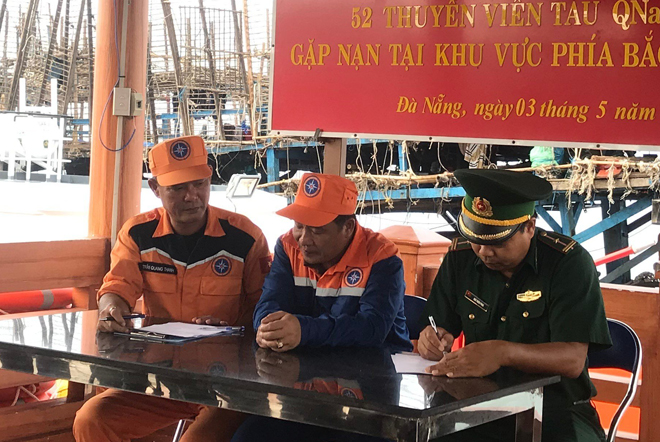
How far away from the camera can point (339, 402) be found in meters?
1.46

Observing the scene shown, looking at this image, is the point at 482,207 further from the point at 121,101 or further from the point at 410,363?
the point at 121,101

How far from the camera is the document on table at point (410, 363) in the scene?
5.84 ft

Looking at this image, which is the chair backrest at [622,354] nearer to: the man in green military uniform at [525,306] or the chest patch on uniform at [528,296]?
the man in green military uniform at [525,306]

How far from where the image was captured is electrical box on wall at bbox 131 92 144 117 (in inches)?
134

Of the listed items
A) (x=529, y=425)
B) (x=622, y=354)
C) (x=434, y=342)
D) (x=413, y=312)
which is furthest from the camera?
(x=413, y=312)

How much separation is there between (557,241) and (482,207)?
28cm

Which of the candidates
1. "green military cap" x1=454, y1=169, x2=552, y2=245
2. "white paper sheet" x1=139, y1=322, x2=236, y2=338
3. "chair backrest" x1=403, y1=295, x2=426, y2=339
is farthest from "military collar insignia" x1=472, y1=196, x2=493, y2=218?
"white paper sheet" x1=139, y1=322, x2=236, y2=338

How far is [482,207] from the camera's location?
1923 millimetres

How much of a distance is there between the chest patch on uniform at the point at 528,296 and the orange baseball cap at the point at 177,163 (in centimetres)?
118

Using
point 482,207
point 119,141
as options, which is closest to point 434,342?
point 482,207

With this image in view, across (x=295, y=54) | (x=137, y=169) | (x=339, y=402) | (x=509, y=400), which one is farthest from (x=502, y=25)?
(x=137, y=169)

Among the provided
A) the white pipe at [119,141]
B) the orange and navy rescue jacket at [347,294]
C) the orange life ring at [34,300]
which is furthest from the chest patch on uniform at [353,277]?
the orange life ring at [34,300]

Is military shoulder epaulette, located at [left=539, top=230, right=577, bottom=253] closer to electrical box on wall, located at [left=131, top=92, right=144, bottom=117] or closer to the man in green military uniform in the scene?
the man in green military uniform

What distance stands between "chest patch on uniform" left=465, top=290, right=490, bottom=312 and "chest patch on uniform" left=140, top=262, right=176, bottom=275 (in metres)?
1.08
